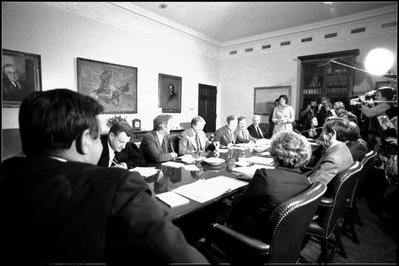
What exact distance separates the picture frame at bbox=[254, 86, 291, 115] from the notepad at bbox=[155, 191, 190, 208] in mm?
5360

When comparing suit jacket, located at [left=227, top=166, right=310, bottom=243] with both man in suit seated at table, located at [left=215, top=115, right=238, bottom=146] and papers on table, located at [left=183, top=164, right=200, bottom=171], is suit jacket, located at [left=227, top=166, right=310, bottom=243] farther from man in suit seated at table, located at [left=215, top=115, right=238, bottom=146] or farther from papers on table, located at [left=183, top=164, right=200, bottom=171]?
man in suit seated at table, located at [left=215, top=115, right=238, bottom=146]

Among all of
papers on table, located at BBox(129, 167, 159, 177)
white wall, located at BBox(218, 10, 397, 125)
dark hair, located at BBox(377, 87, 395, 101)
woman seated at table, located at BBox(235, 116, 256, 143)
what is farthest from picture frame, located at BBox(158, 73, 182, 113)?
dark hair, located at BBox(377, 87, 395, 101)

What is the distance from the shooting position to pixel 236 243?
1133 millimetres

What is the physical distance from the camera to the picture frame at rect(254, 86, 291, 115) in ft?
19.6

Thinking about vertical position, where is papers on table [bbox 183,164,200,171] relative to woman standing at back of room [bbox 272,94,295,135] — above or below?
below

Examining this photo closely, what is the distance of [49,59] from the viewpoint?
3457 mm

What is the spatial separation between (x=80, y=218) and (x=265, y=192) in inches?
34.2

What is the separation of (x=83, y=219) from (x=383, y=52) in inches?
49.2

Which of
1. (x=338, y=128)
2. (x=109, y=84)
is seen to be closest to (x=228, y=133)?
(x=338, y=128)

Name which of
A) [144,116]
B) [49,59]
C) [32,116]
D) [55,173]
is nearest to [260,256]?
[55,173]

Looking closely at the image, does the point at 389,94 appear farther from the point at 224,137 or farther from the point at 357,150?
the point at 224,137

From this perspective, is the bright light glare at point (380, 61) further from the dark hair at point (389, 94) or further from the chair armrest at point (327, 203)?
the chair armrest at point (327, 203)

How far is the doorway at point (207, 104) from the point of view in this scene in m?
6.50

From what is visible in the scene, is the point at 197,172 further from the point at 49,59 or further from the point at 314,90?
the point at 314,90
